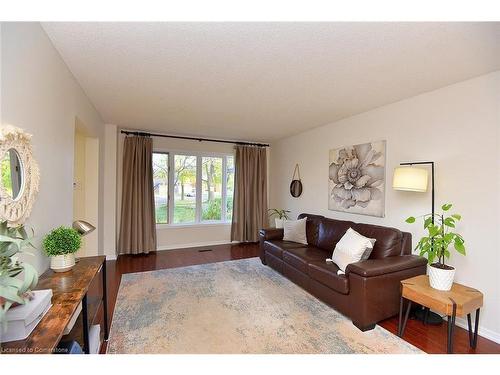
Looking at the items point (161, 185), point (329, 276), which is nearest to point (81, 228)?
point (329, 276)

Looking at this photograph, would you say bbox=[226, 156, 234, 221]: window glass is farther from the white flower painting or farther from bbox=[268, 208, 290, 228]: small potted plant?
the white flower painting

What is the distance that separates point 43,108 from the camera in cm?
150

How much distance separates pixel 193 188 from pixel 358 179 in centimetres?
331

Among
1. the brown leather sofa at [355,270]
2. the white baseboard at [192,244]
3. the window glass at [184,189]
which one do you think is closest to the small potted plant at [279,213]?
the white baseboard at [192,244]

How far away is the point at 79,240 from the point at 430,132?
11.1 ft

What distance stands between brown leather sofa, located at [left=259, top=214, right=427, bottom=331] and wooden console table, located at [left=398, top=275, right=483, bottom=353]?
17 centimetres

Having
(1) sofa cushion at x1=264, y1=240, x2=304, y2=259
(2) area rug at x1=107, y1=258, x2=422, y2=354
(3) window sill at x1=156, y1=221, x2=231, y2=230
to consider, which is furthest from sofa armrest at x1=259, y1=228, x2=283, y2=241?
(3) window sill at x1=156, y1=221, x2=231, y2=230

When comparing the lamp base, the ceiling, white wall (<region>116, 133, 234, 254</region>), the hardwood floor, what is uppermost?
the ceiling

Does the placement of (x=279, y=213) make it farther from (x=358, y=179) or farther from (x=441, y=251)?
(x=441, y=251)

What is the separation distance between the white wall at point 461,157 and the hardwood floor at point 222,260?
28cm

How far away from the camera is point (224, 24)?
57.1 inches

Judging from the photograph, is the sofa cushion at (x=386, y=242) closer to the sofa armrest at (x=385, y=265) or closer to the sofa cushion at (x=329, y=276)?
the sofa armrest at (x=385, y=265)

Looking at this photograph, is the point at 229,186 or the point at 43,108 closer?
the point at 43,108

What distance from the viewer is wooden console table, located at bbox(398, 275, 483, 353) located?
5.56 feet
